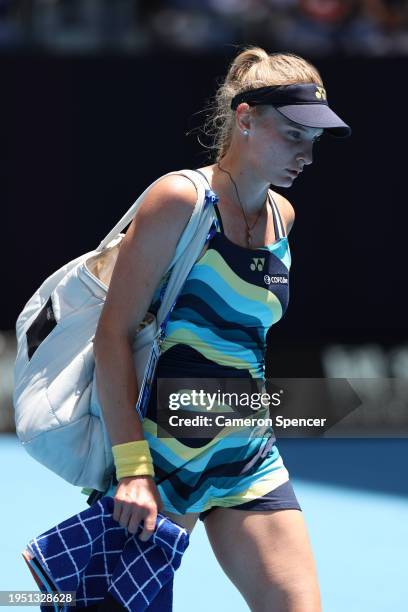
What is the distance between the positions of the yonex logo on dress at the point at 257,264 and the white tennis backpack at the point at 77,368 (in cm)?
17

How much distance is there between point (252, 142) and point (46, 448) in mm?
803

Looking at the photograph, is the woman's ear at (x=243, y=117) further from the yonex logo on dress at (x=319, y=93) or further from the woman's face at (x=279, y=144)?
the yonex logo on dress at (x=319, y=93)

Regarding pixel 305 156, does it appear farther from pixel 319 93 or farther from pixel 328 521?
pixel 328 521

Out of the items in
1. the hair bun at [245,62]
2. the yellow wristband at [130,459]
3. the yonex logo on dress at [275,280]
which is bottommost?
the yellow wristband at [130,459]

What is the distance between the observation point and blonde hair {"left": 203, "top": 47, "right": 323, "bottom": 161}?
2676 millimetres

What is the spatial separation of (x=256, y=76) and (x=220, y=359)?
63 cm

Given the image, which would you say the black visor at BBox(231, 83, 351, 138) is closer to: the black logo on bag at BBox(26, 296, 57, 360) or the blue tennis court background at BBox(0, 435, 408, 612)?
the black logo on bag at BBox(26, 296, 57, 360)

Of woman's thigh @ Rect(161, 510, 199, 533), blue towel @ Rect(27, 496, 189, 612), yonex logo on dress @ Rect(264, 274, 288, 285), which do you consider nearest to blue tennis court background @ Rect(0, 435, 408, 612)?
woman's thigh @ Rect(161, 510, 199, 533)

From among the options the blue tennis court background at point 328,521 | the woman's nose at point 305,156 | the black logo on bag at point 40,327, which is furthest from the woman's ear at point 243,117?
the blue tennis court background at point 328,521

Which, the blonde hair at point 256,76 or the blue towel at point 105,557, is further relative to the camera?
the blonde hair at point 256,76

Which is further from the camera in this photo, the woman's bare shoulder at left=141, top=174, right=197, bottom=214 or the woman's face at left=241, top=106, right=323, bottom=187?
the woman's face at left=241, top=106, right=323, bottom=187

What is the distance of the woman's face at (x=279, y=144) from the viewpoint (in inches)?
104

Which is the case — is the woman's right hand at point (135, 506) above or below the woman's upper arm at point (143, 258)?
below

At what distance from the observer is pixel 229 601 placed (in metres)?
4.28
